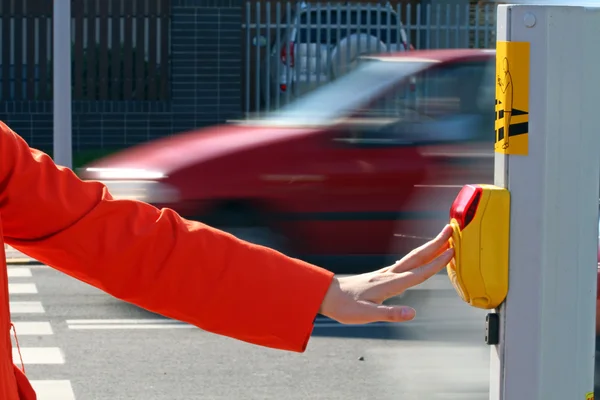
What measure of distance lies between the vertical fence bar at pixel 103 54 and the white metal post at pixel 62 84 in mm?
3324

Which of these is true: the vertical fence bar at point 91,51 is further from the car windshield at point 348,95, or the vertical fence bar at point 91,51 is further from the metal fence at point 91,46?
the car windshield at point 348,95

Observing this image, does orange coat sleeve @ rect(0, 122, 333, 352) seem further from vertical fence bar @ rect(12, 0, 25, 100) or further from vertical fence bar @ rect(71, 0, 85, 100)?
vertical fence bar @ rect(12, 0, 25, 100)

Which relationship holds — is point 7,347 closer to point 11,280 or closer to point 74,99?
point 11,280

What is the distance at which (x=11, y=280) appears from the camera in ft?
30.9

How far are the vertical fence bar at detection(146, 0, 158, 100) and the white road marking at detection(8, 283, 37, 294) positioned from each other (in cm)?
770

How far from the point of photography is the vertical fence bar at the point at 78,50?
1623 cm

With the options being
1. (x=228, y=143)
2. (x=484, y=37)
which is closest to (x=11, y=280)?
(x=228, y=143)

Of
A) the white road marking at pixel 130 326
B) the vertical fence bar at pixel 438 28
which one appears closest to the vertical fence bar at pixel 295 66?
the vertical fence bar at pixel 438 28

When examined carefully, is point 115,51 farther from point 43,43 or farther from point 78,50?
point 43,43

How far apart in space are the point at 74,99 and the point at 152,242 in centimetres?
1482

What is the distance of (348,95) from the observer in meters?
8.70

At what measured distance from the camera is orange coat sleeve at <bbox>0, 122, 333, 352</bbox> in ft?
6.62

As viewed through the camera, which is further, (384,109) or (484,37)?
(484,37)

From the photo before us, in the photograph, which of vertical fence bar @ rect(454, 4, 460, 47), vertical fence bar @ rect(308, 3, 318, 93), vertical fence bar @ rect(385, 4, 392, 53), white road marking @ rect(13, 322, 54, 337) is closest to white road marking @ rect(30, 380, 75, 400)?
white road marking @ rect(13, 322, 54, 337)
